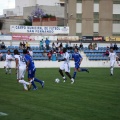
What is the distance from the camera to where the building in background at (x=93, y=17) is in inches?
2608

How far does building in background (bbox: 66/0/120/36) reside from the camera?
6625 centimetres

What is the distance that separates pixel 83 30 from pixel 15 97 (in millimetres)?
51555

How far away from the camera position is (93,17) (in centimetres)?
6675

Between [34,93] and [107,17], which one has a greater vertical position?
[107,17]

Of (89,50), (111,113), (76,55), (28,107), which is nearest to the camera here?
(111,113)

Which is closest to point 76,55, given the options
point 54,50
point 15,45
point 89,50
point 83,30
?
point 54,50

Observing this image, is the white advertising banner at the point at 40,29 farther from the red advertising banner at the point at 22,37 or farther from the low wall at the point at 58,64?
the low wall at the point at 58,64

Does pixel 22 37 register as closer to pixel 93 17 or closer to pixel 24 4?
pixel 93 17

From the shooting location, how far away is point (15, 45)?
54500 millimetres

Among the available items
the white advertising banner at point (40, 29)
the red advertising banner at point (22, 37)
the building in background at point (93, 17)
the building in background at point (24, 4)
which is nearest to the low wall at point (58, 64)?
the white advertising banner at point (40, 29)

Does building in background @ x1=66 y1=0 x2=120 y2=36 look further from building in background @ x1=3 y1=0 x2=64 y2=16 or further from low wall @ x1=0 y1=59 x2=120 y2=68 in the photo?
building in background @ x1=3 y1=0 x2=64 y2=16

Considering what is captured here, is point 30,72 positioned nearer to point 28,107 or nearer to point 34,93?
point 34,93

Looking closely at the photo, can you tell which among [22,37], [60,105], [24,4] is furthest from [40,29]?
[24,4]

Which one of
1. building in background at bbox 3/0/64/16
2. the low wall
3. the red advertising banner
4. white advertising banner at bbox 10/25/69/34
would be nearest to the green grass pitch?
the low wall
